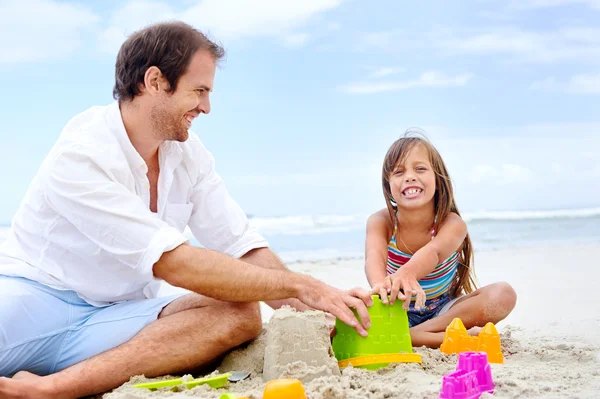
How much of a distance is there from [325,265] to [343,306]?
4950 millimetres

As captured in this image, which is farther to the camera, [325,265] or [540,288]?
[325,265]

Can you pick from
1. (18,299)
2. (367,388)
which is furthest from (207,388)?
(18,299)

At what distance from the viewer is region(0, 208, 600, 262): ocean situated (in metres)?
10.3

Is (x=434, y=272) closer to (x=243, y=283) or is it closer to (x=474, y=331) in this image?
(x=474, y=331)

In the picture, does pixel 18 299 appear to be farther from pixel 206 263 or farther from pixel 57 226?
pixel 206 263

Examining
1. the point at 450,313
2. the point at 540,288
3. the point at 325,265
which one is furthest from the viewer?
the point at 325,265

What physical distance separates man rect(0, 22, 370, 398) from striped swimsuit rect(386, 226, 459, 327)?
34.0 inches

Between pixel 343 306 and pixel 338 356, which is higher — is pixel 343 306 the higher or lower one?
the higher one

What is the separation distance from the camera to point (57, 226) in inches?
109

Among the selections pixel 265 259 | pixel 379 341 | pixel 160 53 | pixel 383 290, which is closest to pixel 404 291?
pixel 383 290

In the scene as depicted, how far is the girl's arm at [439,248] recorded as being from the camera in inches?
131

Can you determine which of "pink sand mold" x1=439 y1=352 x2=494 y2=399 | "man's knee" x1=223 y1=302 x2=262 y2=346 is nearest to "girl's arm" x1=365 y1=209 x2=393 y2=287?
"man's knee" x1=223 y1=302 x2=262 y2=346

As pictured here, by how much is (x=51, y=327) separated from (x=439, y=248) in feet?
6.23

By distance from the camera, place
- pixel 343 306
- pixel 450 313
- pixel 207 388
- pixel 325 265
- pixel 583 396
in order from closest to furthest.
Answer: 1. pixel 583 396
2. pixel 207 388
3. pixel 343 306
4. pixel 450 313
5. pixel 325 265
